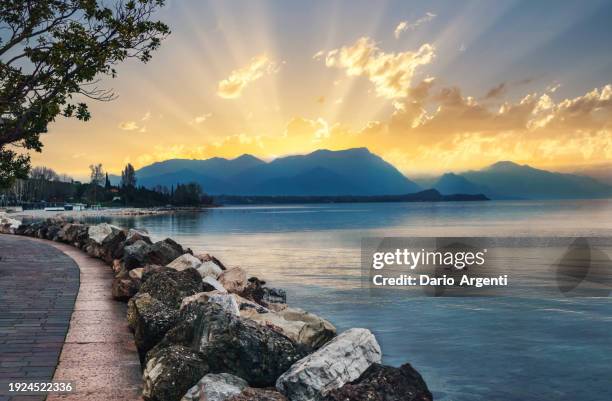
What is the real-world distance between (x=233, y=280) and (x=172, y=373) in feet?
23.4

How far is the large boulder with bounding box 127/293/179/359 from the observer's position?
7668 millimetres

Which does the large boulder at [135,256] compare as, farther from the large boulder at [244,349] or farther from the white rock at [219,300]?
the large boulder at [244,349]

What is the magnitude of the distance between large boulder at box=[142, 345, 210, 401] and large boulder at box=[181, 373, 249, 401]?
0.30 m

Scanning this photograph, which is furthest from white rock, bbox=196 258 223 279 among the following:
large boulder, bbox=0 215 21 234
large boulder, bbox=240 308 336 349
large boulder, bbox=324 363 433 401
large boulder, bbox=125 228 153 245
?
large boulder, bbox=0 215 21 234

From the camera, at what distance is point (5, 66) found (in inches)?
506

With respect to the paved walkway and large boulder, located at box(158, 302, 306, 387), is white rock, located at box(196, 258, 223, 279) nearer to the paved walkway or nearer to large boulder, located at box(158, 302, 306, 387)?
the paved walkway

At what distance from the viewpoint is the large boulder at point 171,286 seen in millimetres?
8648

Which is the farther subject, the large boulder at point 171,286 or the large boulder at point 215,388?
the large boulder at point 171,286

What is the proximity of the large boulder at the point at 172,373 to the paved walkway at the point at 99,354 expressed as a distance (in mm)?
283

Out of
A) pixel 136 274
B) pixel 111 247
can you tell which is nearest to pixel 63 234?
pixel 111 247

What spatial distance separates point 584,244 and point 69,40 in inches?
1725

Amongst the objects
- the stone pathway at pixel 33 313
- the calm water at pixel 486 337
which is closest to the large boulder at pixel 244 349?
the stone pathway at pixel 33 313

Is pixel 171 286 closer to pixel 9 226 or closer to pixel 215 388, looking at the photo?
pixel 215 388

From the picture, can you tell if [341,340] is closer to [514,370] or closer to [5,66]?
[514,370]
